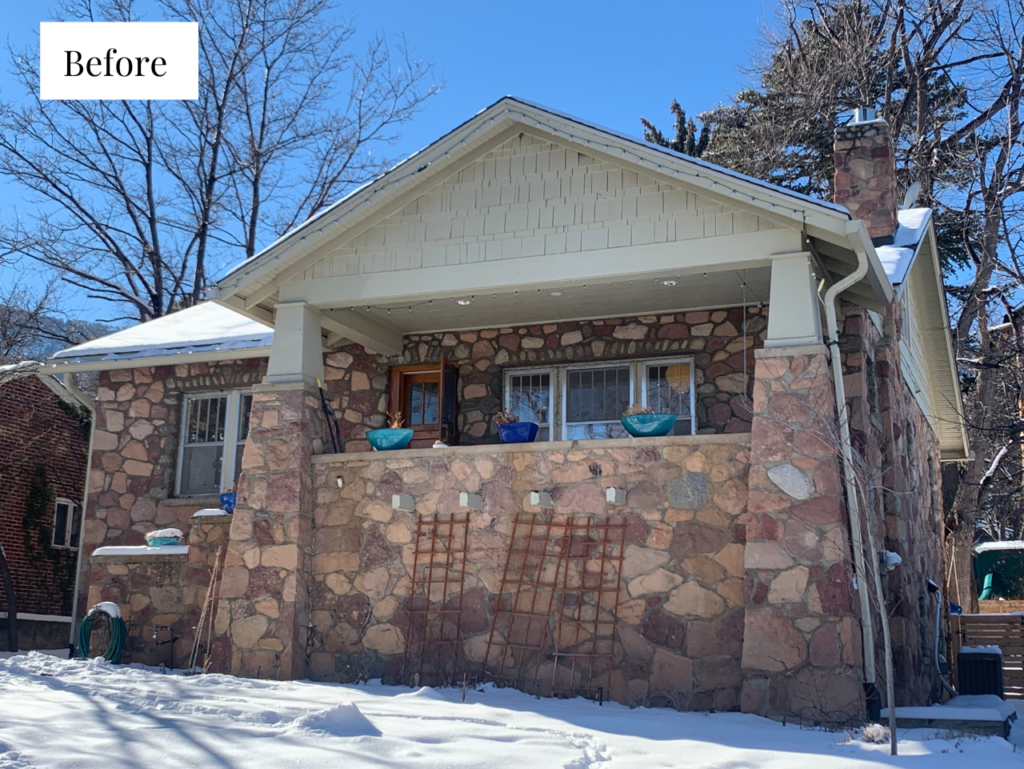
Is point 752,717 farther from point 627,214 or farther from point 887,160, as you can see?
point 887,160

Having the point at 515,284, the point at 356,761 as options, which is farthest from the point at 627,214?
the point at 356,761

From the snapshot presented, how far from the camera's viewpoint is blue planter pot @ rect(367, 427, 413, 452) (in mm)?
11000

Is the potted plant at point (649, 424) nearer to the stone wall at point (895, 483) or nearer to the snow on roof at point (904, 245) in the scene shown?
the stone wall at point (895, 483)

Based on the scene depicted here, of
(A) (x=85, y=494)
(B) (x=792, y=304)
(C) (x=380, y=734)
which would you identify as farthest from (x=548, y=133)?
(A) (x=85, y=494)

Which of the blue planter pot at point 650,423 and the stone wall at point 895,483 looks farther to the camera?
the stone wall at point 895,483

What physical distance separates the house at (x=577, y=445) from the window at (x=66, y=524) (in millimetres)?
8851

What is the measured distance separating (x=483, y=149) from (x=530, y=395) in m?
3.08

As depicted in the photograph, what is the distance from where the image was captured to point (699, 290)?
37.0 feet

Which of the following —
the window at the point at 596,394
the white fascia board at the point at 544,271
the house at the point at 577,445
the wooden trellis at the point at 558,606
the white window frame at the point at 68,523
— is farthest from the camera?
the white window frame at the point at 68,523

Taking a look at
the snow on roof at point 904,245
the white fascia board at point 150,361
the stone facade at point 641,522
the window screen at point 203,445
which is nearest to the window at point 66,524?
the white fascia board at point 150,361

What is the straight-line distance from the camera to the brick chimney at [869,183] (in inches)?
499

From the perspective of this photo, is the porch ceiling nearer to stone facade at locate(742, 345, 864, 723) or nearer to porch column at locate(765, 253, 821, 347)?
porch column at locate(765, 253, 821, 347)

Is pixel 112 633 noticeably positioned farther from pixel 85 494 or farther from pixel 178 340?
pixel 178 340

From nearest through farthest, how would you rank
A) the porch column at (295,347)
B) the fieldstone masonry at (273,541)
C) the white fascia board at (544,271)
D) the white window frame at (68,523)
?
1. the white fascia board at (544,271)
2. the fieldstone masonry at (273,541)
3. the porch column at (295,347)
4. the white window frame at (68,523)
